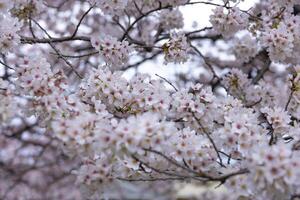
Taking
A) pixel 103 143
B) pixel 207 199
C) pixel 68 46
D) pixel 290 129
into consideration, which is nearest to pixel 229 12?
pixel 290 129

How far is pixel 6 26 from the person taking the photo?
368 cm

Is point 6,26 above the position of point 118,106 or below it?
above

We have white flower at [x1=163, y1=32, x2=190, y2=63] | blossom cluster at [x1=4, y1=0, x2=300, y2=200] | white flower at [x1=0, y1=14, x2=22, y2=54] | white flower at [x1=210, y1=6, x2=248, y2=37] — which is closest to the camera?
blossom cluster at [x1=4, y1=0, x2=300, y2=200]

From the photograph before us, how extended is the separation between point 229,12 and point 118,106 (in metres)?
1.68

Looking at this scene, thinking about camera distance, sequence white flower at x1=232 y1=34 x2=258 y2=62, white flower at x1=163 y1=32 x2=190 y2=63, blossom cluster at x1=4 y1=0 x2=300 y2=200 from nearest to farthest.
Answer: blossom cluster at x1=4 y1=0 x2=300 y2=200 → white flower at x1=163 y1=32 x2=190 y2=63 → white flower at x1=232 y1=34 x2=258 y2=62

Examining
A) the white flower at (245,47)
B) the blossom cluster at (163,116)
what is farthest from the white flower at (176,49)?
the white flower at (245,47)

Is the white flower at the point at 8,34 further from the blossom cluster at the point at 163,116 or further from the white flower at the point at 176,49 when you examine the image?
the white flower at the point at 176,49

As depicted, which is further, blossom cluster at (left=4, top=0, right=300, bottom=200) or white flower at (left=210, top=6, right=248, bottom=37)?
white flower at (left=210, top=6, right=248, bottom=37)

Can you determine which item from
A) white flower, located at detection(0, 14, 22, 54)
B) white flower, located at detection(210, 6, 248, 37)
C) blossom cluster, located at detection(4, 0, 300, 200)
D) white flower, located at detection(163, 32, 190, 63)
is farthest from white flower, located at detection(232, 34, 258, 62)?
white flower, located at detection(0, 14, 22, 54)

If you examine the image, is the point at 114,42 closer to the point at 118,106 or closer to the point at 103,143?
the point at 118,106

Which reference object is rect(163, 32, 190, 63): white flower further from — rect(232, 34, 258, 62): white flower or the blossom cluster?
rect(232, 34, 258, 62): white flower

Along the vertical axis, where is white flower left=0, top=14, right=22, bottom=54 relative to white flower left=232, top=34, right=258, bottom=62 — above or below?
below

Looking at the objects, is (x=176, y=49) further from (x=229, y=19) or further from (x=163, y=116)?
(x=163, y=116)

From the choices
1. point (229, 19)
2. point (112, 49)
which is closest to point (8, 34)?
point (112, 49)
